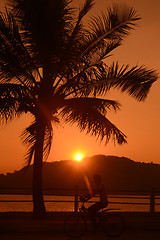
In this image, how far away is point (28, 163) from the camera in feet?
53.7

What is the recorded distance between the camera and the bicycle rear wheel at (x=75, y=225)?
11164mm

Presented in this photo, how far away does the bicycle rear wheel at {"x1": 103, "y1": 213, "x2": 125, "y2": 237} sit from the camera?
11234 mm

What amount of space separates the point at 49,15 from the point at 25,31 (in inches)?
40.3

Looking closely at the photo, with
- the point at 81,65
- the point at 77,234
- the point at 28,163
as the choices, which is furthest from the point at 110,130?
the point at 77,234

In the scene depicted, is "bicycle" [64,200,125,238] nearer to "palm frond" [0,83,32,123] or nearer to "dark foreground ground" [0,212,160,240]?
"dark foreground ground" [0,212,160,240]

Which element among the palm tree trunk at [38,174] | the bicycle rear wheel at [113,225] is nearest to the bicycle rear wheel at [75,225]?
the bicycle rear wheel at [113,225]

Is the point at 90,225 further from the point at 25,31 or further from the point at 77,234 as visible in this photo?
the point at 25,31

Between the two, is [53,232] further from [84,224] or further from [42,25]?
[42,25]

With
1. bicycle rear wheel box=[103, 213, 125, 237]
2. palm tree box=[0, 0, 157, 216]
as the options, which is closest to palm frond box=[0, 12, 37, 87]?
palm tree box=[0, 0, 157, 216]

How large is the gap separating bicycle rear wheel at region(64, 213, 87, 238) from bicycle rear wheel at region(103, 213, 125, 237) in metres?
0.59

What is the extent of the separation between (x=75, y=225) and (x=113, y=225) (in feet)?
3.47

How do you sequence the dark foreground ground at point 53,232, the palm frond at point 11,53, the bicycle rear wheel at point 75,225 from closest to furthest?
the dark foreground ground at point 53,232
the bicycle rear wheel at point 75,225
the palm frond at point 11,53

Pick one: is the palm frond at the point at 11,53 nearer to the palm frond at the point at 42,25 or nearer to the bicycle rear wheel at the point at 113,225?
the palm frond at the point at 42,25

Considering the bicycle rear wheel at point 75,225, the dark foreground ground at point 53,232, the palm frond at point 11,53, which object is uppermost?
the palm frond at point 11,53
